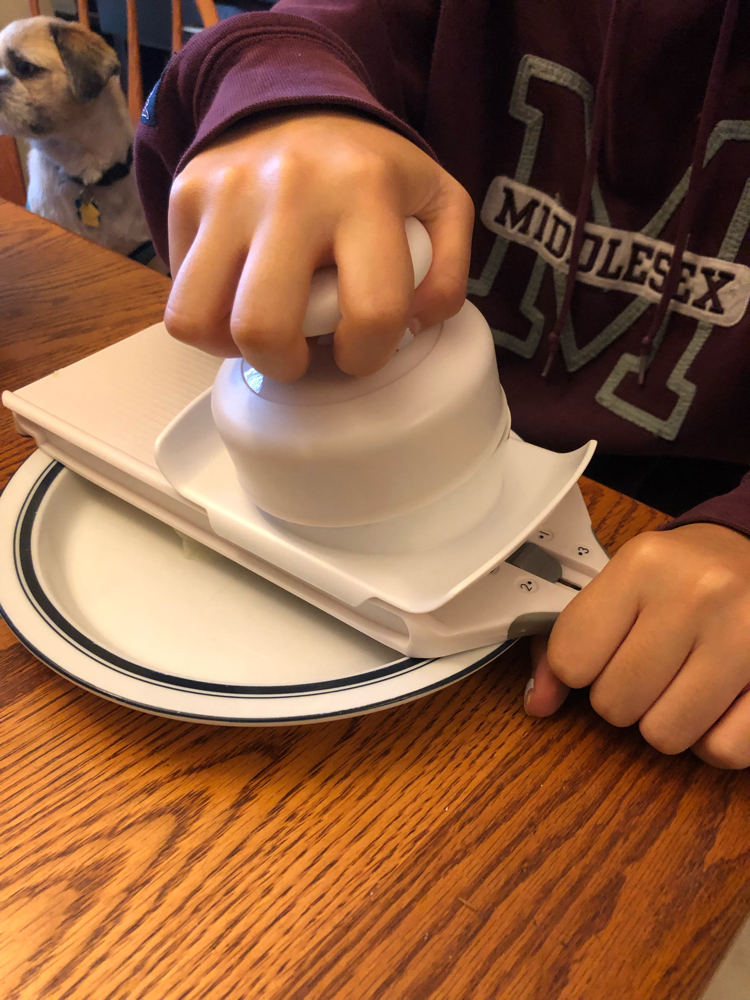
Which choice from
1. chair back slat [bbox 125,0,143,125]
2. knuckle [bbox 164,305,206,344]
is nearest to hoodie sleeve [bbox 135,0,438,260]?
knuckle [bbox 164,305,206,344]

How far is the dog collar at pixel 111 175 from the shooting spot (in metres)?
1.31

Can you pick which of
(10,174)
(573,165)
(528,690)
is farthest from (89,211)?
(528,690)

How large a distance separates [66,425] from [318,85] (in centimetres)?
23

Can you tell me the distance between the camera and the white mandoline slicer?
0.27 meters

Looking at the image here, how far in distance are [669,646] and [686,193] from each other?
324mm

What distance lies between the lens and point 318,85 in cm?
33

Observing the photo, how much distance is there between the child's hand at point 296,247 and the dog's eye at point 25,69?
1.22 meters

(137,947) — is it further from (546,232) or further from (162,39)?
(162,39)

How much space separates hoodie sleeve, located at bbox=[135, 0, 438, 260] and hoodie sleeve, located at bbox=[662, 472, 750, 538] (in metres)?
0.23

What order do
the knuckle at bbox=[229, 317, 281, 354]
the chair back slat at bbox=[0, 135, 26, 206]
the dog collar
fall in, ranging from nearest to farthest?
the knuckle at bbox=[229, 317, 281, 354] → the dog collar → the chair back slat at bbox=[0, 135, 26, 206]

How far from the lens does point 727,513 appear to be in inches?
13.0

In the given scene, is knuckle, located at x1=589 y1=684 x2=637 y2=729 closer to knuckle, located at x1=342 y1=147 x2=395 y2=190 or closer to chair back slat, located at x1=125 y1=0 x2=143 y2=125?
knuckle, located at x1=342 y1=147 x2=395 y2=190

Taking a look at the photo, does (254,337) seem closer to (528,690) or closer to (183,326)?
(183,326)

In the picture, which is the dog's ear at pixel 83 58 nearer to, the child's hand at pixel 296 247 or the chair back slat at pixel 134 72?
the chair back slat at pixel 134 72
